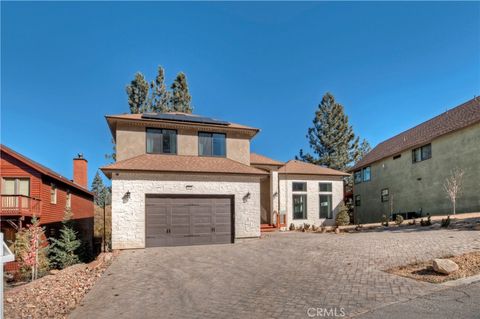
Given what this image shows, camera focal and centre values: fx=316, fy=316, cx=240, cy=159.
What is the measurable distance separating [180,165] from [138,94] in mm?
20748

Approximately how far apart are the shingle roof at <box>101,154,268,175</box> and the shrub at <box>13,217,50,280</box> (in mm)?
4166

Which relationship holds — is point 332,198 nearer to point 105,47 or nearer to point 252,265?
point 252,265

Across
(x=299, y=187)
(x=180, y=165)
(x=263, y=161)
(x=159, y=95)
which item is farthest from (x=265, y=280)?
(x=159, y=95)

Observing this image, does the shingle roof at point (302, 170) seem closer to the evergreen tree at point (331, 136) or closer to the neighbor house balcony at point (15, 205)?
the neighbor house balcony at point (15, 205)

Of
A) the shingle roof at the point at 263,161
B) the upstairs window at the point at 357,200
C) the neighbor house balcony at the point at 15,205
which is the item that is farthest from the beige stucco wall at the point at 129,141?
the upstairs window at the point at 357,200

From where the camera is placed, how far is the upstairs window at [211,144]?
1798 centimetres

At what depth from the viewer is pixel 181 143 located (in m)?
17.5

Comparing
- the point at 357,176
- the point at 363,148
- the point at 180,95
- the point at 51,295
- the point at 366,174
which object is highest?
the point at 180,95

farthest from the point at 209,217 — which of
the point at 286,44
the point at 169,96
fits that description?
the point at 169,96

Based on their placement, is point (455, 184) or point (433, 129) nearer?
point (455, 184)

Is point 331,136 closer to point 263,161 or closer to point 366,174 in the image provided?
point 366,174

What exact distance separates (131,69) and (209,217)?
2406 cm

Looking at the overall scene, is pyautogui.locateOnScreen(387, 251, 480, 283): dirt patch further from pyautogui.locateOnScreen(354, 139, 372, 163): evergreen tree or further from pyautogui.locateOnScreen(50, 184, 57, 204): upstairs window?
pyautogui.locateOnScreen(354, 139, 372, 163): evergreen tree

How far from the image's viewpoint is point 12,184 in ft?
59.6
